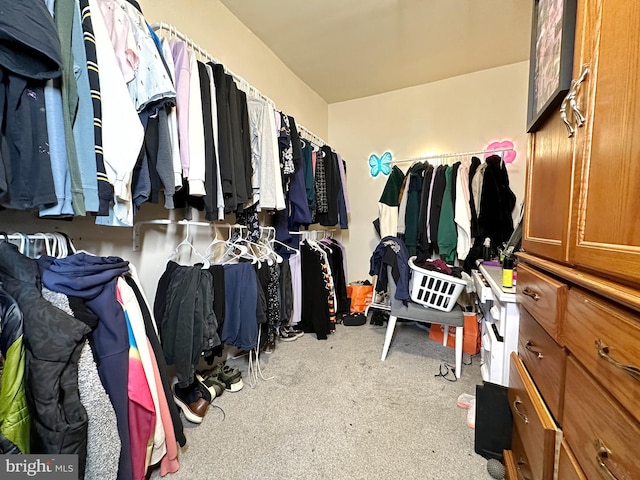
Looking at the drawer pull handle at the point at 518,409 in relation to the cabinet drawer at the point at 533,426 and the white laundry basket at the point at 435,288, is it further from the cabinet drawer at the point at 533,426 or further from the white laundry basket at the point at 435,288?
the white laundry basket at the point at 435,288

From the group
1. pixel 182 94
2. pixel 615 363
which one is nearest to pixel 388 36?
pixel 182 94

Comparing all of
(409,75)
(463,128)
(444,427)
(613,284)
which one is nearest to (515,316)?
(444,427)

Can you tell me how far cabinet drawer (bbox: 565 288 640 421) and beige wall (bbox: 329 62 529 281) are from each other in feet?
8.46

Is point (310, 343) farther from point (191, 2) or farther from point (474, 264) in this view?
point (191, 2)

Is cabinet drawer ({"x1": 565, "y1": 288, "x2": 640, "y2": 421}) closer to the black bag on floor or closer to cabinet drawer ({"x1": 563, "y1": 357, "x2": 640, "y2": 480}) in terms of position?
cabinet drawer ({"x1": 563, "y1": 357, "x2": 640, "y2": 480})

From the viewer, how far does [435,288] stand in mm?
1979

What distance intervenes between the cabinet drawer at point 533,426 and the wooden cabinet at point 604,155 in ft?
1.39

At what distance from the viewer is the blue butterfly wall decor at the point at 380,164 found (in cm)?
333

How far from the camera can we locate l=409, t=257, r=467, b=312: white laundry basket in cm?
192

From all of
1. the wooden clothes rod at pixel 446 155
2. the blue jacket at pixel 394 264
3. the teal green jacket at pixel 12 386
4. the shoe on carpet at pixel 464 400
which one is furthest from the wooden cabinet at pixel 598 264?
the wooden clothes rod at pixel 446 155

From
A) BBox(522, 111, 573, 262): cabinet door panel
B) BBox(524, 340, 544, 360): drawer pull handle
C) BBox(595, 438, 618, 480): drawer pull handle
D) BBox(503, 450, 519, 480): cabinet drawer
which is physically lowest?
BBox(503, 450, 519, 480): cabinet drawer

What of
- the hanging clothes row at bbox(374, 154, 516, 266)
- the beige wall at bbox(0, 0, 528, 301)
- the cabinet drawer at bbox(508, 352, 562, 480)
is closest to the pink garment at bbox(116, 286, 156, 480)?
the beige wall at bbox(0, 0, 528, 301)

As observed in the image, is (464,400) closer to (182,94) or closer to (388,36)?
(182,94)

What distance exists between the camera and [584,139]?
636 millimetres
